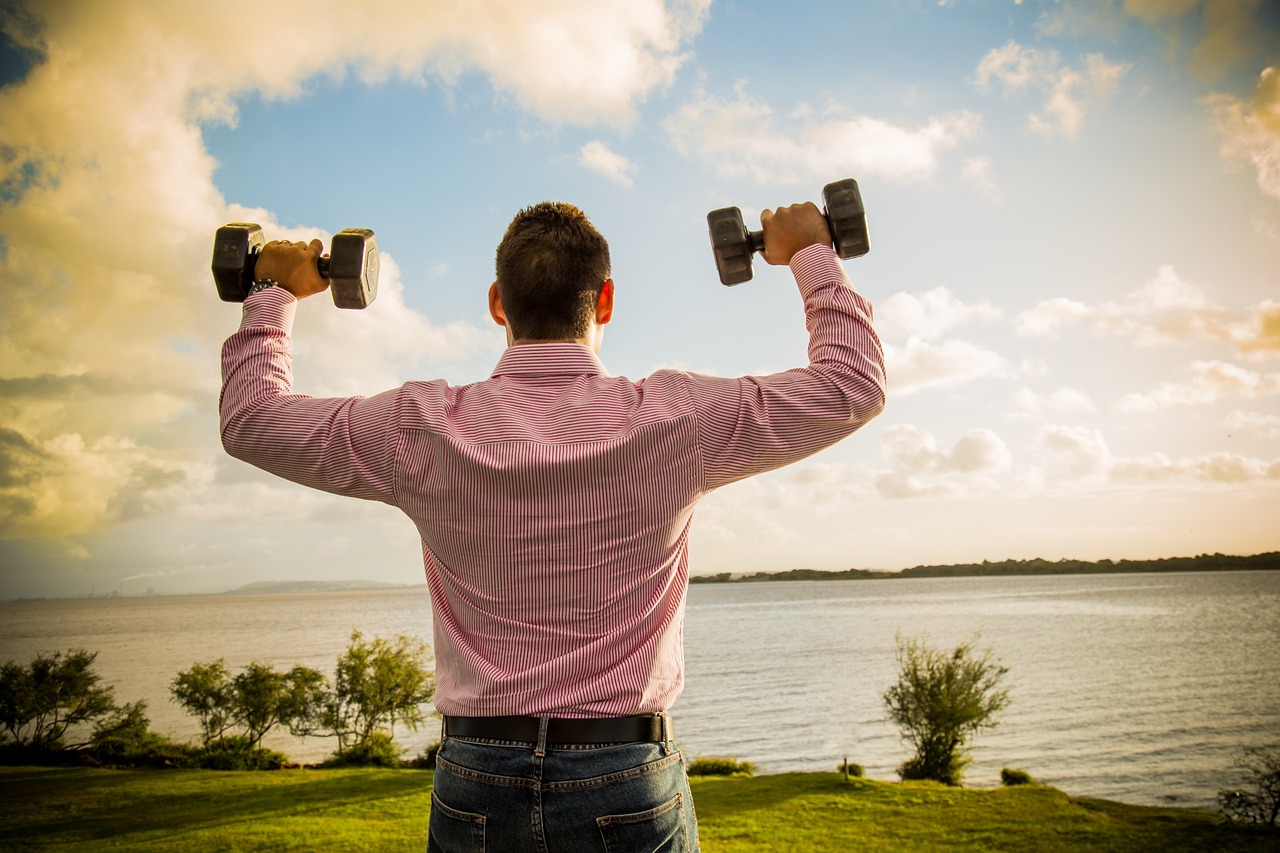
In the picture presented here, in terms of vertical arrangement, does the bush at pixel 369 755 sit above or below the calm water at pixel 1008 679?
above

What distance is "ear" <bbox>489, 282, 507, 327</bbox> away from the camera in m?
1.74

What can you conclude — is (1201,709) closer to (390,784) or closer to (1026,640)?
(1026,640)

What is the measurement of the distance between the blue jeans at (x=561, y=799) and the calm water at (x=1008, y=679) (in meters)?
55.1

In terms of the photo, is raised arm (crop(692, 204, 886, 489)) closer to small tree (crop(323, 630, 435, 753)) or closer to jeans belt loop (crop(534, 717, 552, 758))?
jeans belt loop (crop(534, 717, 552, 758))

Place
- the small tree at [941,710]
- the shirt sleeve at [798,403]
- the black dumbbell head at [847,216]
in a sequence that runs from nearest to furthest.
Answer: the shirt sleeve at [798,403]
the black dumbbell head at [847,216]
the small tree at [941,710]

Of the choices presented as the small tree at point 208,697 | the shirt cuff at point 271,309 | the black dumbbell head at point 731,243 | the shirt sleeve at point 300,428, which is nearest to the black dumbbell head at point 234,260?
the shirt cuff at point 271,309

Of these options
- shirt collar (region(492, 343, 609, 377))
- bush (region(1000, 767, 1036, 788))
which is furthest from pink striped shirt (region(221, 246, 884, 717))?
bush (region(1000, 767, 1036, 788))

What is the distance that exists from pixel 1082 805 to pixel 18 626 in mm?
237678

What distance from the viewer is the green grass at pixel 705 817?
2386cm

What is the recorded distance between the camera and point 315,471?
1525 mm

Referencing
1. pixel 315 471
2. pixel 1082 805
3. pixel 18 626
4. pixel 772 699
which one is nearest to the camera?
pixel 315 471

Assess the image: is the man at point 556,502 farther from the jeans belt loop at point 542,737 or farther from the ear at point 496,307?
the ear at point 496,307

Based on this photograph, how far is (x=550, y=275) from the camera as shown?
1.59 m

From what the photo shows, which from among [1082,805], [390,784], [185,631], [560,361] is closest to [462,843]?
[560,361]
